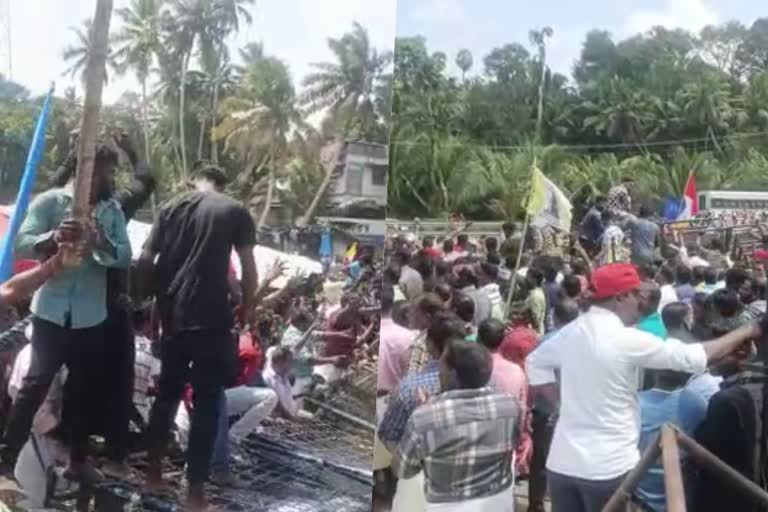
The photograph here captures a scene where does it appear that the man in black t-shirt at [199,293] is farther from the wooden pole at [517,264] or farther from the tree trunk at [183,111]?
the wooden pole at [517,264]

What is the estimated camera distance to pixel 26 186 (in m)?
3.32

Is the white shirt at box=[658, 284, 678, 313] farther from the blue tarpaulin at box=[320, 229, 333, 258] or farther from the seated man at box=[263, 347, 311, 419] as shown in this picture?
the seated man at box=[263, 347, 311, 419]

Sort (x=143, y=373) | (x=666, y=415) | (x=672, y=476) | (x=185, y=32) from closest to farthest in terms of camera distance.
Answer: (x=672, y=476) → (x=666, y=415) → (x=185, y=32) → (x=143, y=373)

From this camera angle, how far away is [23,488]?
336 cm

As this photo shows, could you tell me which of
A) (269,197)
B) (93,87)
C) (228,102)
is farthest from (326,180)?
(93,87)

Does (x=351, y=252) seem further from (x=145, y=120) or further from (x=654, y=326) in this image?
(x=654, y=326)

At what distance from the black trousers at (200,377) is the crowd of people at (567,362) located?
0.40m

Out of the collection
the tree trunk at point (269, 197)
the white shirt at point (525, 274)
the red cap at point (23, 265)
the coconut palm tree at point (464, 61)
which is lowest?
the red cap at point (23, 265)

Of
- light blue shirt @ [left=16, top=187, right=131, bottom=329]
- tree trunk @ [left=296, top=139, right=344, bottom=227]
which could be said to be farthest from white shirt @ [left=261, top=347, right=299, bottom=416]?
light blue shirt @ [left=16, top=187, right=131, bottom=329]

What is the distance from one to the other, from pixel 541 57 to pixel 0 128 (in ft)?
4.63

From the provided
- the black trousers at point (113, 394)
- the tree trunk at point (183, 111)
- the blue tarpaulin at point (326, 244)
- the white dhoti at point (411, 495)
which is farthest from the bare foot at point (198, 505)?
the tree trunk at point (183, 111)

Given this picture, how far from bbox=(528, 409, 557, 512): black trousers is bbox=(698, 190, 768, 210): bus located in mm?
711

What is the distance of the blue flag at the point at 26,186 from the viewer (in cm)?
329

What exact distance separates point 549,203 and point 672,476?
73cm
